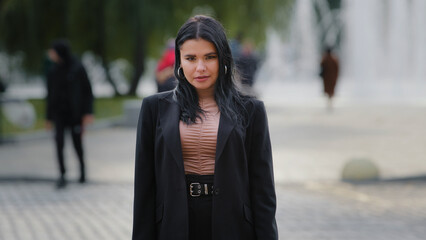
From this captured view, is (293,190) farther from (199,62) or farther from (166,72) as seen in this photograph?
(199,62)

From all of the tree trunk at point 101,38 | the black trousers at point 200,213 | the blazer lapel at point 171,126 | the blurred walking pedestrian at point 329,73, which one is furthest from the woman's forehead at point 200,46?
the tree trunk at point 101,38

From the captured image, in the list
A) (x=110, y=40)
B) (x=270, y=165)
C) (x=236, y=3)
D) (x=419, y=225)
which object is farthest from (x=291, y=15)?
(x=270, y=165)

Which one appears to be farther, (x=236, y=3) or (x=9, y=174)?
(x=236, y=3)

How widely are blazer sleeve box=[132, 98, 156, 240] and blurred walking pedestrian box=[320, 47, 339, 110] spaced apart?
19.0 m

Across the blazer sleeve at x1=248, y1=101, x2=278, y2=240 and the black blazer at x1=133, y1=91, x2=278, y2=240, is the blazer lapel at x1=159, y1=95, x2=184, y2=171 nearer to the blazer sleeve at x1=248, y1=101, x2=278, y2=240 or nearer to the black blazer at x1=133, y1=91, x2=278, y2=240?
the black blazer at x1=133, y1=91, x2=278, y2=240

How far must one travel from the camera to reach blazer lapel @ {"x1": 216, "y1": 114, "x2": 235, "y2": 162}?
2982 millimetres

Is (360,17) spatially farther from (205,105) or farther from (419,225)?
(205,105)

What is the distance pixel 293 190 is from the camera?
8469 millimetres

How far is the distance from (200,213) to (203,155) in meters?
0.24

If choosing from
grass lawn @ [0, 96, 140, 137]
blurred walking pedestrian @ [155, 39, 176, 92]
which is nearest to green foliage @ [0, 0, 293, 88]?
grass lawn @ [0, 96, 140, 137]

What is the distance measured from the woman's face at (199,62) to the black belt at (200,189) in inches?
15.8

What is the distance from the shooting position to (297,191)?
8398mm

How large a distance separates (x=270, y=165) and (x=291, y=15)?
23417mm

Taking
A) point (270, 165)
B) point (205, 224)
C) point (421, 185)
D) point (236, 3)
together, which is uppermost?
point (236, 3)
